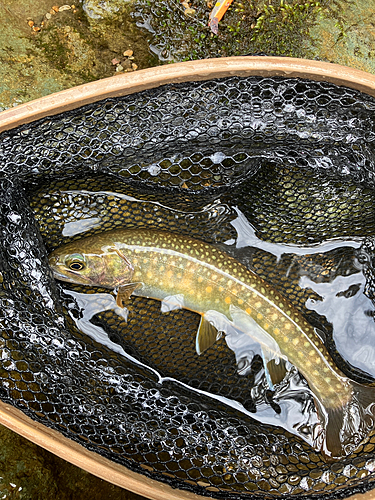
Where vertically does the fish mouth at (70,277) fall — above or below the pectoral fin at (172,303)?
below

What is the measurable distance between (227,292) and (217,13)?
6.74 ft

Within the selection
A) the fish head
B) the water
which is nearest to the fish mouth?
the fish head

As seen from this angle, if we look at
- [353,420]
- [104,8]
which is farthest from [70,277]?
[104,8]

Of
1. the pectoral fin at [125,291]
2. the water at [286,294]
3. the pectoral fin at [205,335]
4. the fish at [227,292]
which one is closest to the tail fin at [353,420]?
the fish at [227,292]

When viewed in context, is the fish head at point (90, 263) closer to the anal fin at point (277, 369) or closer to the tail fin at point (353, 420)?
the anal fin at point (277, 369)

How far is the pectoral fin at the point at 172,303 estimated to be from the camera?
255cm

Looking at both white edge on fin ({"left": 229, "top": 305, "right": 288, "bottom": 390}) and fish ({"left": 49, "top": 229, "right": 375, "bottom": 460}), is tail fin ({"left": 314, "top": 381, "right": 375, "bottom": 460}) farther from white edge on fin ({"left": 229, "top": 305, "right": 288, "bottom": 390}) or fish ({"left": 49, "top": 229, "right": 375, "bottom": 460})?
white edge on fin ({"left": 229, "top": 305, "right": 288, "bottom": 390})

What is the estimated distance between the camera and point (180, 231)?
2.66m

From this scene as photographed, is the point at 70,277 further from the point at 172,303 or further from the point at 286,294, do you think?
the point at 286,294

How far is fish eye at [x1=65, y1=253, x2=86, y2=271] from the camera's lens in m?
2.42

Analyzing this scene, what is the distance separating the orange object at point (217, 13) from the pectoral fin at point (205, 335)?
2.16 metres

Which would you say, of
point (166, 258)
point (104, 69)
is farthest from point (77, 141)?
point (104, 69)

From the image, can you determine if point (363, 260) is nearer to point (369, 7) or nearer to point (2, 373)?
point (369, 7)

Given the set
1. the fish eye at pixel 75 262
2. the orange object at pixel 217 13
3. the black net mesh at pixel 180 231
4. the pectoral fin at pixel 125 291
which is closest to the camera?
the black net mesh at pixel 180 231
